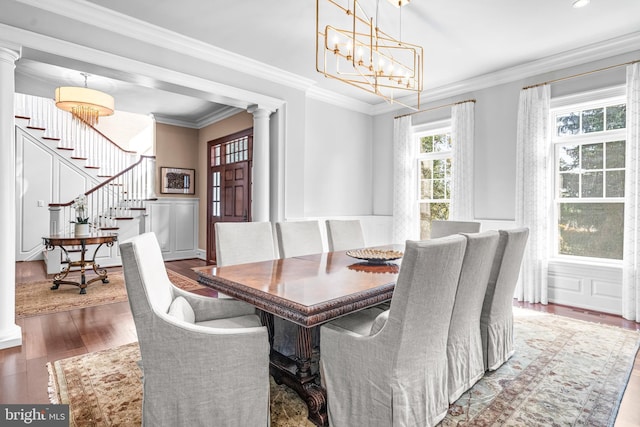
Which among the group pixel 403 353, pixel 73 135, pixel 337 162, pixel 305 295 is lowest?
pixel 403 353

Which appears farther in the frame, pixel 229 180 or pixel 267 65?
pixel 229 180

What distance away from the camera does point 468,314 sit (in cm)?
199

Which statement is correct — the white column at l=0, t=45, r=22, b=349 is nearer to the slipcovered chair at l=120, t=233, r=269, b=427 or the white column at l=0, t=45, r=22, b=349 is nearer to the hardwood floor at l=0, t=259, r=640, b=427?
the hardwood floor at l=0, t=259, r=640, b=427

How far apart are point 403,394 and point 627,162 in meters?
3.66

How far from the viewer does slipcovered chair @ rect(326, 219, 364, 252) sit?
356cm

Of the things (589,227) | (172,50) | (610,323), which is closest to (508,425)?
(610,323)

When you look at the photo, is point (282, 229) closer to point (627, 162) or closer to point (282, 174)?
point (282, 174)

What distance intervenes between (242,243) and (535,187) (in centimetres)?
344

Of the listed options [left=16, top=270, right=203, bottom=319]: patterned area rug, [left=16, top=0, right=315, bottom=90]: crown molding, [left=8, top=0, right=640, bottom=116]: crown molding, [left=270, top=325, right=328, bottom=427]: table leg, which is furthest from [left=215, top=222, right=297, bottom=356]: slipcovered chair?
[left=16, top=270, right=203, bottom=319]: patterned area rug

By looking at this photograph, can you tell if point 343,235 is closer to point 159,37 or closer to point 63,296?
point 159,37

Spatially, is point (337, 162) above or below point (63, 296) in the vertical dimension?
above

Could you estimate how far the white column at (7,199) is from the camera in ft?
8.73

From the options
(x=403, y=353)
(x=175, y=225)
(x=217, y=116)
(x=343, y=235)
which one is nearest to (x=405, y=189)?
(x=343, y=235)

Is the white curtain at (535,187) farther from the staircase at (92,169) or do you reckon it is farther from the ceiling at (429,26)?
the staircase at (92,169)
